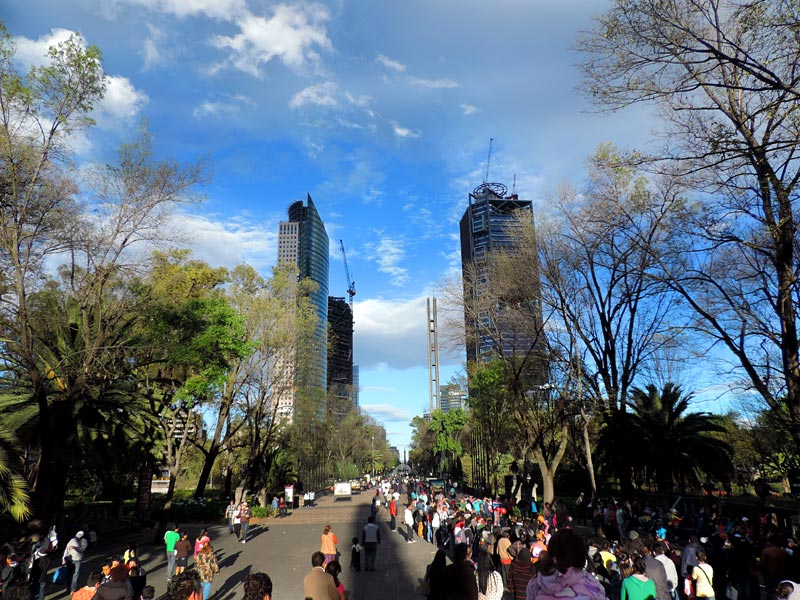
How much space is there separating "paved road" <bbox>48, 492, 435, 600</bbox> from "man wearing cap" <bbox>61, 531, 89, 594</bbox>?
454mm

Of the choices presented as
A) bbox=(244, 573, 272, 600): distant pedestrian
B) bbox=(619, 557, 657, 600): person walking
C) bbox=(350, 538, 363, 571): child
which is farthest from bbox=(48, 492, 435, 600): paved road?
bbox=(244, 573, 272, 600): distant pedestrian

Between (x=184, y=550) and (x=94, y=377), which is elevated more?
(x=94, y=377)

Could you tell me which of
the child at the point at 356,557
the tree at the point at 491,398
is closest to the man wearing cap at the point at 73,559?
the child at the point at 356,557

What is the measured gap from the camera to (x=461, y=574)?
5969 mm

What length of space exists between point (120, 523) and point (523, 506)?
64.2ft

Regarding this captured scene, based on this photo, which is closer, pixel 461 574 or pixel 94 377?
pixel 461 574

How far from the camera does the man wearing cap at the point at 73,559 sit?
11.5 m

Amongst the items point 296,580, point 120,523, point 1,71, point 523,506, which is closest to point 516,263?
point 523,506

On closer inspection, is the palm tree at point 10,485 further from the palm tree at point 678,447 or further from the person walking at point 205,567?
the palm tree at point 678,447

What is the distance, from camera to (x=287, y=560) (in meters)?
15.4

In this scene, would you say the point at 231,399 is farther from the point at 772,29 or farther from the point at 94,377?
the point at 772,29

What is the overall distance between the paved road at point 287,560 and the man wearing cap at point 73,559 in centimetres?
45

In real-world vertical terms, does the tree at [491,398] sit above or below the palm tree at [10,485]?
above

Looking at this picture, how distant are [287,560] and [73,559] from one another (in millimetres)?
5970
